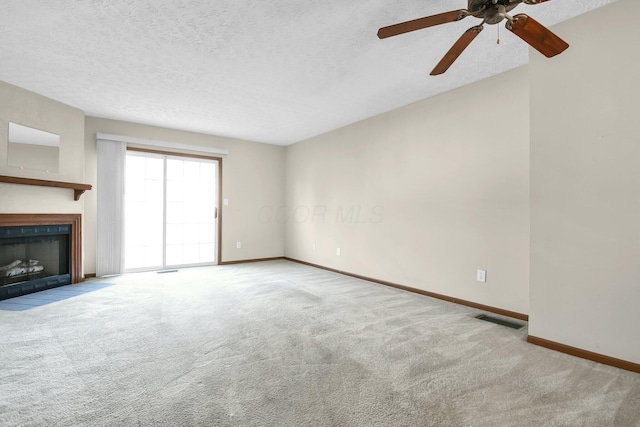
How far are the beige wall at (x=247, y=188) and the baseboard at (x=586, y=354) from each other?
490 cm

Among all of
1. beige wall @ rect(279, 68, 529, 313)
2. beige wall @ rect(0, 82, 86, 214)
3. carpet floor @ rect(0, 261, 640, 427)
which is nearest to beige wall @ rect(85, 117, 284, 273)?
beige wall @ rect(0, 82, 86, 214)

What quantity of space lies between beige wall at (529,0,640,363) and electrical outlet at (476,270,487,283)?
2.56 feet

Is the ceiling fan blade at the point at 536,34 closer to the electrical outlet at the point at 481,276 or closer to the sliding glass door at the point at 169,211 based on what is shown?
the electrical outlet at the point at 481,276

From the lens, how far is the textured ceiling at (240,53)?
2.15 meters

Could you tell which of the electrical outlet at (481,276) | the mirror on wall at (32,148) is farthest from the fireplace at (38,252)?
the electrical outlet at (481,276)

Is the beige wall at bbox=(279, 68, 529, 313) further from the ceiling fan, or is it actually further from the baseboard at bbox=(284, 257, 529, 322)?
the ceiling fan

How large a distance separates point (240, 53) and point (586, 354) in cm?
364

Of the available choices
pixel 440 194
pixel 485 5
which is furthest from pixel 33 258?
pixel 485 5

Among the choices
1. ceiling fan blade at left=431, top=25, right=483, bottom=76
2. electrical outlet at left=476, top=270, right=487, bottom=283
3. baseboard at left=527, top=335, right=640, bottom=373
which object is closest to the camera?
ceiling fan blade at left=431, top=25, right=483, bottom=76

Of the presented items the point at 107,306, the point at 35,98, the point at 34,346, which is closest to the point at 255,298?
the point at 107,306

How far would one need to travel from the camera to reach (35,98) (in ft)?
12.3

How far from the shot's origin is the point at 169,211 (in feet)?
17.8

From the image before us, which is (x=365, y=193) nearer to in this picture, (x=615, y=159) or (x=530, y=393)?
(x=615, y=159)

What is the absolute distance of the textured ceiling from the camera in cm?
215
